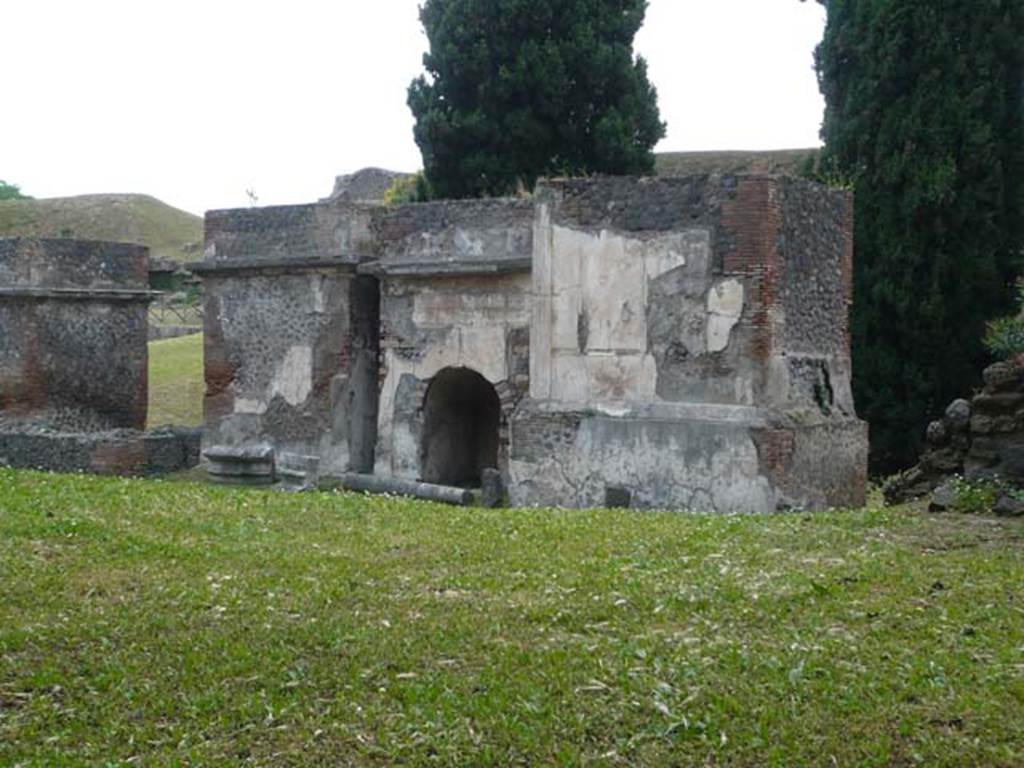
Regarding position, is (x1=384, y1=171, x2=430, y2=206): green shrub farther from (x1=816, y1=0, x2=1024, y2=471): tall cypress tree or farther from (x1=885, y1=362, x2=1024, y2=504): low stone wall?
(x1=885, y1=362, x2=1024, y2=504): low stone wall

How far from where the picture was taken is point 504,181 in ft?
74.8

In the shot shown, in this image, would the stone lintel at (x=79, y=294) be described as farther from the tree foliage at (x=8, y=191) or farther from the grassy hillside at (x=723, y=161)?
the tree foliage at (x=8, y=191)

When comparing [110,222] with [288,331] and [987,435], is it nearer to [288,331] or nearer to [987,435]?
[288,331]

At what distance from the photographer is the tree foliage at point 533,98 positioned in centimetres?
2288

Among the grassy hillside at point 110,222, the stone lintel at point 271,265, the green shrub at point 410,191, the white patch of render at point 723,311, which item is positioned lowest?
the white patch of render at point 723,311

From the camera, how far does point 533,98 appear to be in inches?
912

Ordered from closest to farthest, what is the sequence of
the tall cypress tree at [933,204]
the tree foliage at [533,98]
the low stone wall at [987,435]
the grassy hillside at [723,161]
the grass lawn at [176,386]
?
1. the low stone wall at [987,435]
2. the tall cypress tree at [933,204]
3. the tree foliage at [533,98]
4. the grass lawn at [176,386]
5. the grassy hillside at [723,161]

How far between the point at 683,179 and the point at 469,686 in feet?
28.5

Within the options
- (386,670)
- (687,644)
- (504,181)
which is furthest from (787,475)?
(504,181)

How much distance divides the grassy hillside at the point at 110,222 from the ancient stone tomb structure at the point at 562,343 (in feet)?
85.4

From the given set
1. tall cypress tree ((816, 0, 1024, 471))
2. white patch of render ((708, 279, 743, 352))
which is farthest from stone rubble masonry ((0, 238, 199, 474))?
tall cypress tree ((816, 0, 1024, 471))

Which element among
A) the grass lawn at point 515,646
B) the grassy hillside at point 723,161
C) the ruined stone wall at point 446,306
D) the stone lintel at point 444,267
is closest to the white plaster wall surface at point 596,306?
the stone lintel at point 444,267

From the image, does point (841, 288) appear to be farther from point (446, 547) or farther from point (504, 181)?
point (504, 181)

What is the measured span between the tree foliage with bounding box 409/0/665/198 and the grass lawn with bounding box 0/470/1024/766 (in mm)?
13856
